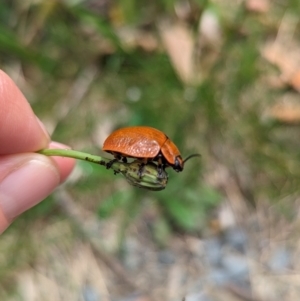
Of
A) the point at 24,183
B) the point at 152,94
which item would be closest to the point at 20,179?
the point at 24,183

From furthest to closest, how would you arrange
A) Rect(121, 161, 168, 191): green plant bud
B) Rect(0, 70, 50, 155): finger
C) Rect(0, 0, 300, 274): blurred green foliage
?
Rect(0, 0, 300, 274): blurred green foliage
Rect(0, 70, 50, 155): finger
Rect(121, 161, 168, 191): green plant bud

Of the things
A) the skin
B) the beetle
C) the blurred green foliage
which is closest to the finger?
the skin

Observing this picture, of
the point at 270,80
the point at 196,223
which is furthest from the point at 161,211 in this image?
the point at 270,80

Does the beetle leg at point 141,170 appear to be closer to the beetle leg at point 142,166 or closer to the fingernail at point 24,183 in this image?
the beetle leg at point 142,166

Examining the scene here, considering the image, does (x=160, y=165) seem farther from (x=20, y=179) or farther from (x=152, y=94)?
(x=152, y=94)

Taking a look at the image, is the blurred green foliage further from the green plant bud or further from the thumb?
the green plant bud
